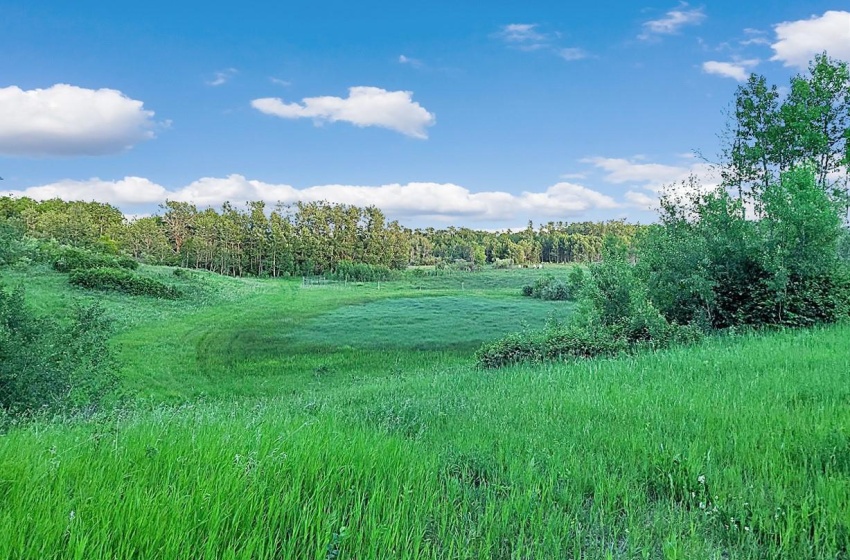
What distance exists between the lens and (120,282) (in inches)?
1809

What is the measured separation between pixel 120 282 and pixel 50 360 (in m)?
40.2

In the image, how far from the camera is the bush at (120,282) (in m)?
44.4

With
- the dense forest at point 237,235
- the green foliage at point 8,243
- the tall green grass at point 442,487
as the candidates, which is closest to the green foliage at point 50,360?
the green foliage at point 8,243

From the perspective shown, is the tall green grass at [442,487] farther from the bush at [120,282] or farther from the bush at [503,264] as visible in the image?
the bush at [503,264]

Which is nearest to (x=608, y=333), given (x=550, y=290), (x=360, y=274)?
(x=550, y=290)

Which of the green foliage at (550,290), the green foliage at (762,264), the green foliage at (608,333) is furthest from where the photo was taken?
the green foliage at (550,290)

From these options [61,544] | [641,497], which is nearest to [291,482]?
[61,544]

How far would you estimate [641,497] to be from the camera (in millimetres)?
3717

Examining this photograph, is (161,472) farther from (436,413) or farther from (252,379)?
(252,379)

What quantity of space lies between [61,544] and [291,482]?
51.3 inches

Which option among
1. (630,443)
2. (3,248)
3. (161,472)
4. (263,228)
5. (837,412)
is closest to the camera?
(161,472)

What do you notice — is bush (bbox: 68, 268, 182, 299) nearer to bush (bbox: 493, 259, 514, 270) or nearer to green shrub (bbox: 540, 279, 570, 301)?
green shrub (bbox: 540, 279, 570, 301)

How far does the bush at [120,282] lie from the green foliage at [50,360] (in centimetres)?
3718

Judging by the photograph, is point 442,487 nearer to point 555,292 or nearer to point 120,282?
point 120,282
